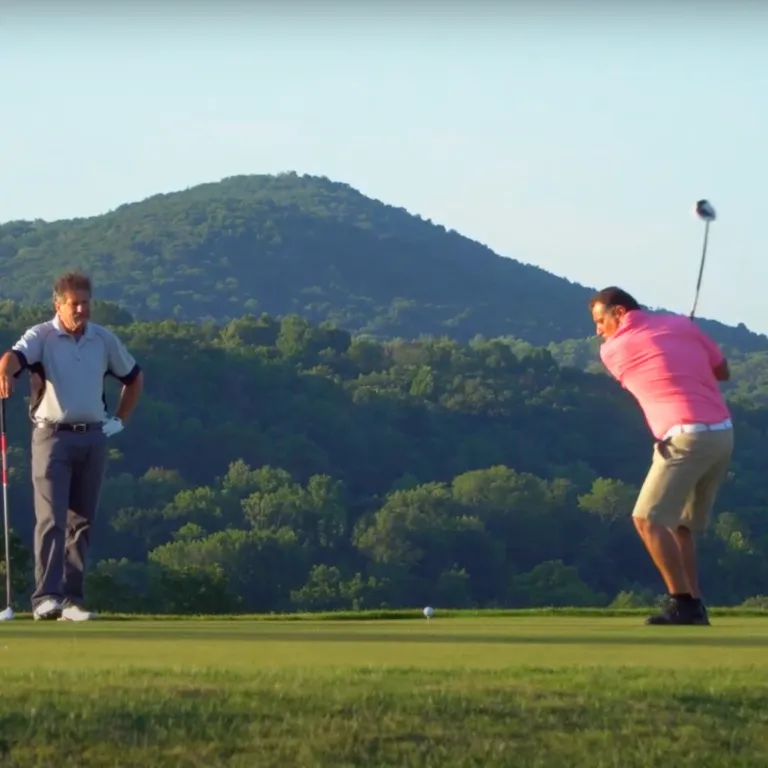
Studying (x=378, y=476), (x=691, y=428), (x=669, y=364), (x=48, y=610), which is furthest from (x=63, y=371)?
(x=378, y=476)

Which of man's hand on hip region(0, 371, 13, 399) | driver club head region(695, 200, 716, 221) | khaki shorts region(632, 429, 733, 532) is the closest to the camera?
khaki shorts region(632, 429, 733, 532)

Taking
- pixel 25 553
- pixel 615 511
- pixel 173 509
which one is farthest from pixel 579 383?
pixel 25 553

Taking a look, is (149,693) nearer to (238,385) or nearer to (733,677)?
(733,677)

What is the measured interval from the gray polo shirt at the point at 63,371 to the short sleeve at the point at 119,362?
191 millimetres

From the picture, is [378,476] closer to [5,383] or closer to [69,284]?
[69,284]

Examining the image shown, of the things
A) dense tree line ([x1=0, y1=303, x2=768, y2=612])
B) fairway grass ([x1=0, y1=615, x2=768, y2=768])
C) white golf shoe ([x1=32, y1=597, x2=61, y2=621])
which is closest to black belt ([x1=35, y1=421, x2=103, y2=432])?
white golf shoe ([x1=32, y1=597, x2=61, y2=621])

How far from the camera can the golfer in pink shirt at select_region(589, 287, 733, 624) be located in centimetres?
1098

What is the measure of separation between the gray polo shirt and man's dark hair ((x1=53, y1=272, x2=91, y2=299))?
0.59ft

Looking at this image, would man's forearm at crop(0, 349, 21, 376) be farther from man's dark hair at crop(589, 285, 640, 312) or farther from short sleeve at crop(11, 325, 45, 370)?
man's dark hair at crop(589, 285, 640, 312)

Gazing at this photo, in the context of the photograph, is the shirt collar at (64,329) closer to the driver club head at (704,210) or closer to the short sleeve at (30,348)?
the short sleeve at (30,348)

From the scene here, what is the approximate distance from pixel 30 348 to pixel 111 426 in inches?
26.2

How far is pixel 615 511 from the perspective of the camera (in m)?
108

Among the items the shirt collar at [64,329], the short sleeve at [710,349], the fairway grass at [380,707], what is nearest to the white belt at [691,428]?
the short sleeve at [710,349]

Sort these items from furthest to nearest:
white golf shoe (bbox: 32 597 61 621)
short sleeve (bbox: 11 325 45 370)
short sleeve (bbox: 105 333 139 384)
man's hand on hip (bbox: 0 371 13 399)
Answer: short sleeve (bbox: 105 333 139 384) < short sleeve (bbox: 11 325 45 370) < white golf shoe (bbox: 32 597 61 621) < man's hand on hip (bbox: 0 371 13 399)
